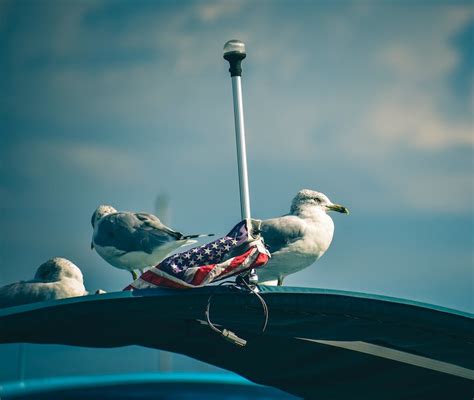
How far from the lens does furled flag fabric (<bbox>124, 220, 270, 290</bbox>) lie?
5094 millimetres

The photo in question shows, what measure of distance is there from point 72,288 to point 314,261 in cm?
284

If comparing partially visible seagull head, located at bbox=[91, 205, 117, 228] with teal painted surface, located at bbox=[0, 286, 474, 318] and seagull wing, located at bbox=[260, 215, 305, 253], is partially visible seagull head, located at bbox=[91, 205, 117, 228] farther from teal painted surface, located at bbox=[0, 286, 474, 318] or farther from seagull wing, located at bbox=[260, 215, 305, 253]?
teal painted surface, located at bbox=[0, 286, 474, 318]

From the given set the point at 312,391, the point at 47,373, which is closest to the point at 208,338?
the point at 312,391

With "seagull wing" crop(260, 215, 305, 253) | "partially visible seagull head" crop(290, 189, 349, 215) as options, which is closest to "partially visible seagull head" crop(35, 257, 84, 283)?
"seagull wing" crop(260, 215, 305, 253)

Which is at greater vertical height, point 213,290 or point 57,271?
point 57,271

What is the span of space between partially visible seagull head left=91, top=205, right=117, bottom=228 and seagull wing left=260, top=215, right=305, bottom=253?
7.87ft

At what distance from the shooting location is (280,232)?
933 centimetres

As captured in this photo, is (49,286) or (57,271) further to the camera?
(57,271)

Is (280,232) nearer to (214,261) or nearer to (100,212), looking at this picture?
(100,212)

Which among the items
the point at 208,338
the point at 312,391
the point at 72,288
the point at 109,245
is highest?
the point at 109,245

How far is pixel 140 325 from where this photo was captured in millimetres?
5633

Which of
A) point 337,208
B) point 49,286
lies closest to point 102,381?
point 49,286

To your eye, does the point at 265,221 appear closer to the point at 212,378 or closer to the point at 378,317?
the point at 212,378

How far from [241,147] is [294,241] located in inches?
147
